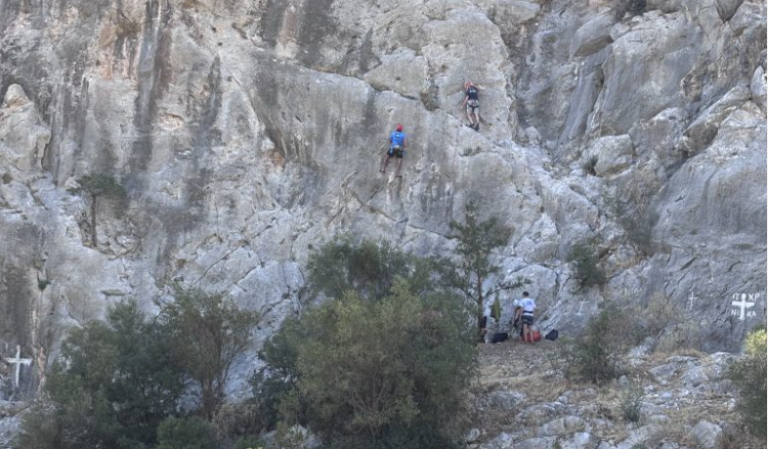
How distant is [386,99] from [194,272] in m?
7.03

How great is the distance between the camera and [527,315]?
2344cm

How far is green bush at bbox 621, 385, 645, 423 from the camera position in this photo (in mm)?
18047

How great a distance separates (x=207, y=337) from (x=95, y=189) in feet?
22.8

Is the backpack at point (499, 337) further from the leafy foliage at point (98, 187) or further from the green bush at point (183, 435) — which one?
the leafy foliage at point (98, 187)

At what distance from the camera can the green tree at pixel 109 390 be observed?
68.3 feet

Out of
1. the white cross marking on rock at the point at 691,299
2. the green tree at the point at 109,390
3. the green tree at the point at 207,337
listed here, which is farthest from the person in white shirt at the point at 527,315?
the green tree at the point at 109,390

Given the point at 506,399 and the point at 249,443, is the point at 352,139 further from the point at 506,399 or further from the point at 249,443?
the point at 249,443

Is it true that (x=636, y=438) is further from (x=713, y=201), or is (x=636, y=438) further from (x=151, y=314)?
(x=151, y=314)

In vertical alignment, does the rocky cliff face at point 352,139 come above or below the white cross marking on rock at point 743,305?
above

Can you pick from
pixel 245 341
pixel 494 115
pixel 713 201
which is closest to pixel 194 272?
pixel 245 341

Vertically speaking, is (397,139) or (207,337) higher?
(397,139)

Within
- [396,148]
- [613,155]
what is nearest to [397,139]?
A: [396,148]

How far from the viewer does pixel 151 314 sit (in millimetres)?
26297

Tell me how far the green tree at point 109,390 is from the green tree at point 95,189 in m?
4.94
